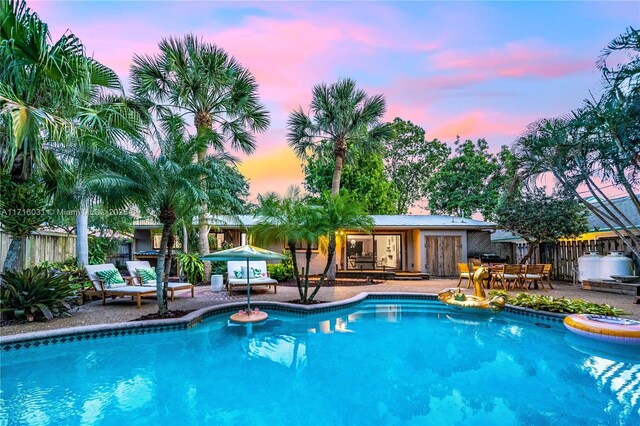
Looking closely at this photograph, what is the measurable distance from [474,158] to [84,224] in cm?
2561

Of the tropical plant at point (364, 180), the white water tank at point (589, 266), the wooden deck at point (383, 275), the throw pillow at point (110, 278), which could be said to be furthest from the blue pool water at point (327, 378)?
the tropical plant at point (364, 180)

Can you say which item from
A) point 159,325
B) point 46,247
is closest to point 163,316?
point 159,325

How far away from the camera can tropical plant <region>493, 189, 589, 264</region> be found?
518 inches

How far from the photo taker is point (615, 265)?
11891mm

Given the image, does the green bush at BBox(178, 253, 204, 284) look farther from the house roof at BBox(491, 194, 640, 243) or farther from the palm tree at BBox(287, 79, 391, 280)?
the house roof at BBox(491, 194, 640, 243)

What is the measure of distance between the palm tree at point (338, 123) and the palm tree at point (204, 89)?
6.20ft

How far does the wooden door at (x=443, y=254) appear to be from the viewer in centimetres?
1677

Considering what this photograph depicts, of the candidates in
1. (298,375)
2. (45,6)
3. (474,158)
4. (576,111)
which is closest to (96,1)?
(45,6)

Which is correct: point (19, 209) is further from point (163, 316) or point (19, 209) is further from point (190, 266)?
point (190, 266)

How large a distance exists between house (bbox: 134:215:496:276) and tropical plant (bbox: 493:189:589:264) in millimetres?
1949

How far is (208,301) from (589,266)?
46.0 ft

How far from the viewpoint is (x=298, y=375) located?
528cm

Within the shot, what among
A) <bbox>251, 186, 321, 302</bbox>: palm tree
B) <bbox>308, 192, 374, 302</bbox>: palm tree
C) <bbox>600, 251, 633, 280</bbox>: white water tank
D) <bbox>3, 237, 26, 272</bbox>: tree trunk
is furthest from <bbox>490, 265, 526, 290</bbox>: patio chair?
<bbox>3, 237, 26, 272</bbox>: tree trunk

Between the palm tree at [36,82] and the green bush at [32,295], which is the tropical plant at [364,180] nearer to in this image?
the green bush at [32,295]
